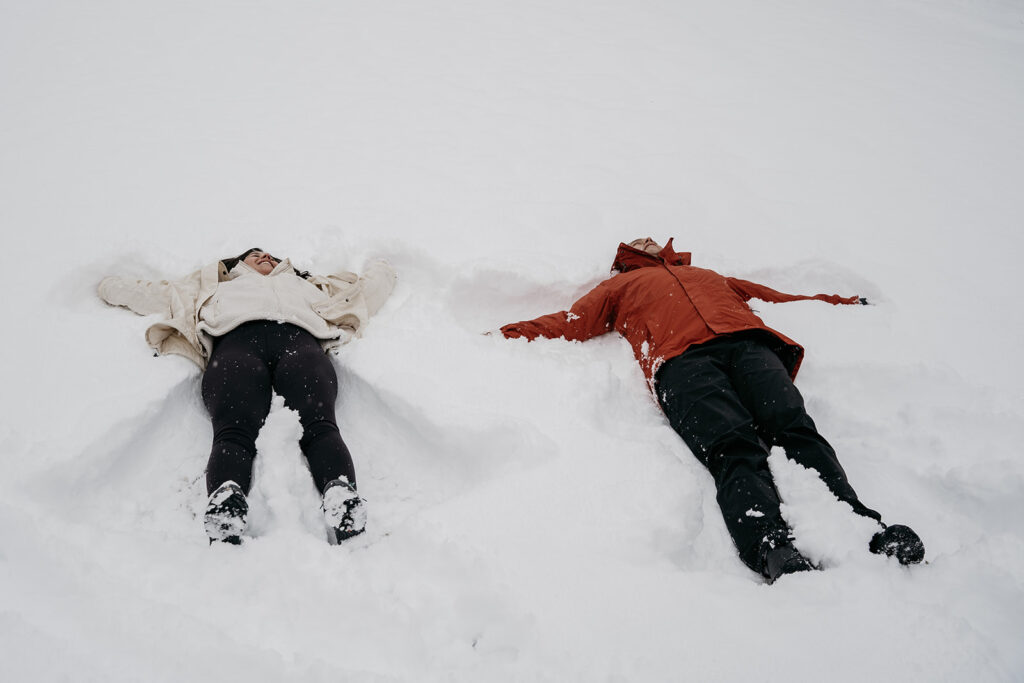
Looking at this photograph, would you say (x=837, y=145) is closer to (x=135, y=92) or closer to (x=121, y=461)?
(x=121, y=461)

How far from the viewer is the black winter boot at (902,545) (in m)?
1.74

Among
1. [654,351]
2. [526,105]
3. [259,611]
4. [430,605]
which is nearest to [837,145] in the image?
[526,105]

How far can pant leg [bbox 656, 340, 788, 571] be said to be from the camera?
6.52 ft

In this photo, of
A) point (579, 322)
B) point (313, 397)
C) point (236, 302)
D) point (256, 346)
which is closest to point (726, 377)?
point (579, 322)

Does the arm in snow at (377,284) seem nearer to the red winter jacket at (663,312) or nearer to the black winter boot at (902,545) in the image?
the red winter jacket at (663,312)

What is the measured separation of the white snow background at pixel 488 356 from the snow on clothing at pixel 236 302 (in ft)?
0.43

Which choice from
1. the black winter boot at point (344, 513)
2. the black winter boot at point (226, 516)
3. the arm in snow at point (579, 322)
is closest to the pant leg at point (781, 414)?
the arm in snow at point (579, 322)

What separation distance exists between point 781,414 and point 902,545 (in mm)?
720

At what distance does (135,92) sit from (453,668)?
6.40 m

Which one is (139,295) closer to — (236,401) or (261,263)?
(261,263)

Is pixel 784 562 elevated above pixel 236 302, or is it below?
above

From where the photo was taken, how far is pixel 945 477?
2.29m

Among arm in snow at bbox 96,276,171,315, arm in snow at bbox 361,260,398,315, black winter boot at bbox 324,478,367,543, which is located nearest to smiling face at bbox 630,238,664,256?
arm in snow at bbox 361,260,398,315

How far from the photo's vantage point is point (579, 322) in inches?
125
